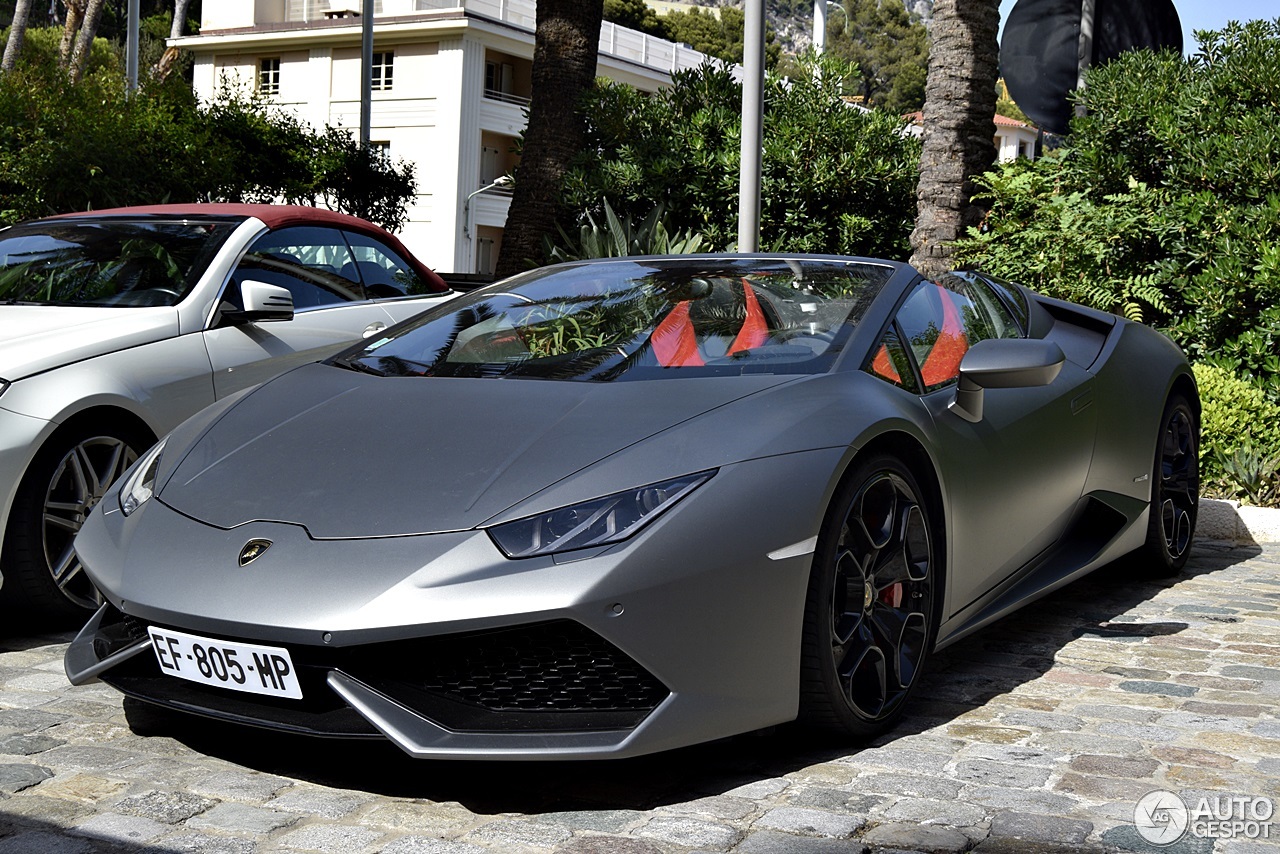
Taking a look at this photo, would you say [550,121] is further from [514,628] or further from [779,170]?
[514,628]

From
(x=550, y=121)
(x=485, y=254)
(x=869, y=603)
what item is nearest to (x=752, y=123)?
(x=550, y=121)

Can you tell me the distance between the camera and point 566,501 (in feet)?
10.1

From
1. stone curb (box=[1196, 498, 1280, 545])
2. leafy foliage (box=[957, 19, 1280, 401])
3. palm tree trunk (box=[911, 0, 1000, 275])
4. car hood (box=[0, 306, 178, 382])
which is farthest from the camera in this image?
palm tree trunk (box=[911, 0, 1000, 275])

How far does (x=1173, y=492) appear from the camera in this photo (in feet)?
18.9

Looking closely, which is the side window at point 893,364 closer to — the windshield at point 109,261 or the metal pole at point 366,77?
the windshield at point 109,261

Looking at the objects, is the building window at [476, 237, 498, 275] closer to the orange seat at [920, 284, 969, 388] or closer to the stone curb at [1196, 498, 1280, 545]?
the stone curb at [1196, 498, 1280, 545]

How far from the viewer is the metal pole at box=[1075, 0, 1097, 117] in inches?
349

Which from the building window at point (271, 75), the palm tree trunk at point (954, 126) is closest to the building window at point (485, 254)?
the building window at point (271, 75)

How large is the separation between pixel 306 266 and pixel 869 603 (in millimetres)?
3367

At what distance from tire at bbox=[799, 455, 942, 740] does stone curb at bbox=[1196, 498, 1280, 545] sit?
385cm

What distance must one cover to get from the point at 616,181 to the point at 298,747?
342 inches

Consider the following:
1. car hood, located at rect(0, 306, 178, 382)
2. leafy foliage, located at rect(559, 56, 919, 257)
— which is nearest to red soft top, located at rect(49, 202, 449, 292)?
car hood, located at rect(0, 306, 178, 382)

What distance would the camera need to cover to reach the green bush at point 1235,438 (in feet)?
24.1

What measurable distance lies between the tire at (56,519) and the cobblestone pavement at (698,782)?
23cm
